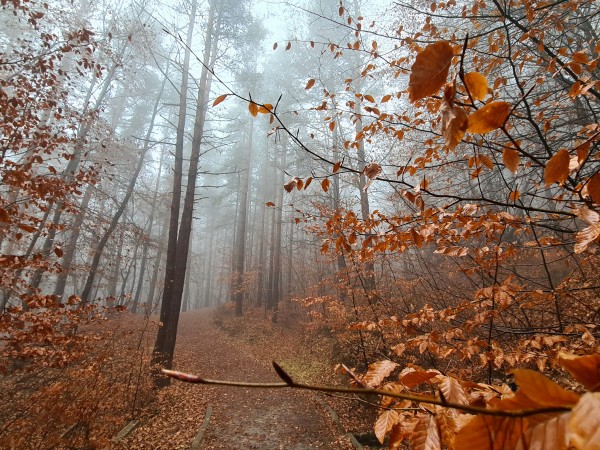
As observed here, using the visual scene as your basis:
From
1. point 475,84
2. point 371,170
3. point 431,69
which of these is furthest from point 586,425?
point 371,170

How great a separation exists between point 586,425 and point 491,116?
788 mm

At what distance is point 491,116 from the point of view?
857 mm

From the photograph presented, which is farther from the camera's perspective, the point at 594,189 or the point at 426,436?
the point at 594,189

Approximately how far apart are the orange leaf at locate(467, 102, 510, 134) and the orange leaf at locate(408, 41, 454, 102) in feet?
0.48

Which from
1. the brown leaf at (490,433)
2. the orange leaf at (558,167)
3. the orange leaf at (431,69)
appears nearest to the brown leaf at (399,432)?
the brown leaf at (490,433)

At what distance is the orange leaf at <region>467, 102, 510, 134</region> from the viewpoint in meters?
0.85

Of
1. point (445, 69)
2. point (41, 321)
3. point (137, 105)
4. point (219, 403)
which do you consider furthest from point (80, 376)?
point (137, 105)

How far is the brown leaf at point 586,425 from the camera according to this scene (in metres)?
0.33

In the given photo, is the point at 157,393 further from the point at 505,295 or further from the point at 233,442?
the point at 505,295

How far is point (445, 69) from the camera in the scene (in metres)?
0.80

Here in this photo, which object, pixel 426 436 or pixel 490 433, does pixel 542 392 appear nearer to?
pixel 490 433

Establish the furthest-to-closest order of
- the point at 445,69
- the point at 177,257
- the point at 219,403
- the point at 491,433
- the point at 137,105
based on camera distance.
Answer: the point at 137,105 → the point at 177,257 → the point at 219,403 → the point at 445,69 → the point at 491,433

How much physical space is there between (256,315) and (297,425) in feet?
36.2

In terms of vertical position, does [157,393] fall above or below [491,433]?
below
